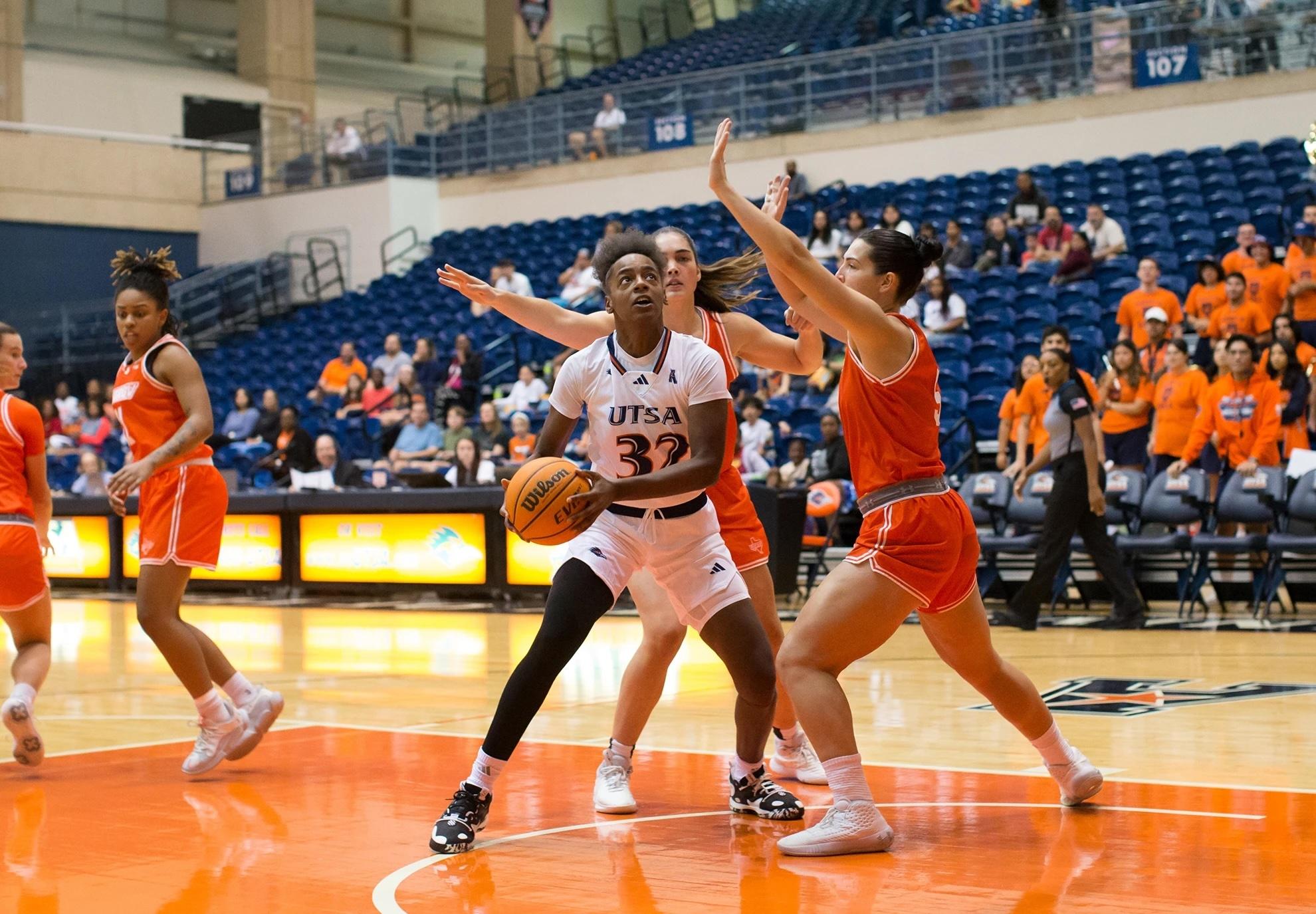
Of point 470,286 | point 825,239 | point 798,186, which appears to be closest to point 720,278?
point 470,286

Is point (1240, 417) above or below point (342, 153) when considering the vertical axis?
below

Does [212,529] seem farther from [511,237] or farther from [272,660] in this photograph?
[511,237]

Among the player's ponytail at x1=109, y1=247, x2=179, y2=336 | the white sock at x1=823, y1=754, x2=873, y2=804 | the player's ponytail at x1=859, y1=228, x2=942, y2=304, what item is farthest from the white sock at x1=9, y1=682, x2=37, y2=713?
the player's ponytail at x1=859, y1=228, x2=942, y2=304

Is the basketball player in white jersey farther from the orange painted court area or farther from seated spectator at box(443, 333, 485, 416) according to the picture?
seated spectator at box(443, 333, 485, 416)

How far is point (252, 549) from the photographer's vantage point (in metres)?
16.7

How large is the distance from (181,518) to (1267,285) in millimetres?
10645

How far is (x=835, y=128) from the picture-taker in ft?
72.9

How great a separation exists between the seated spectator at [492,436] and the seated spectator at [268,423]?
4.01 metres

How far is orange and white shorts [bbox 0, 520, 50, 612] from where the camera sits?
647cm

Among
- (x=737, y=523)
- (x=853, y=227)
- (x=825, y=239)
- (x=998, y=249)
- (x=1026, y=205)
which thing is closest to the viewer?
(x=737, y=523)

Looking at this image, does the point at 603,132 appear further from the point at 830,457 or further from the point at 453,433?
the point at 830,457

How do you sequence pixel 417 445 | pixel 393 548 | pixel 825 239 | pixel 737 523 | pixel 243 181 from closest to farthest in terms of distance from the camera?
pixel 737 523, pixel 393 548, pixel 417 445, pixel 825 239, pixel 243 181

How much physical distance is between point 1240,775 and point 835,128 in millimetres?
17391

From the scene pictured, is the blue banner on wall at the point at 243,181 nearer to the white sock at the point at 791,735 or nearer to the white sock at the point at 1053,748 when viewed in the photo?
the white sock at the point at 791,735
